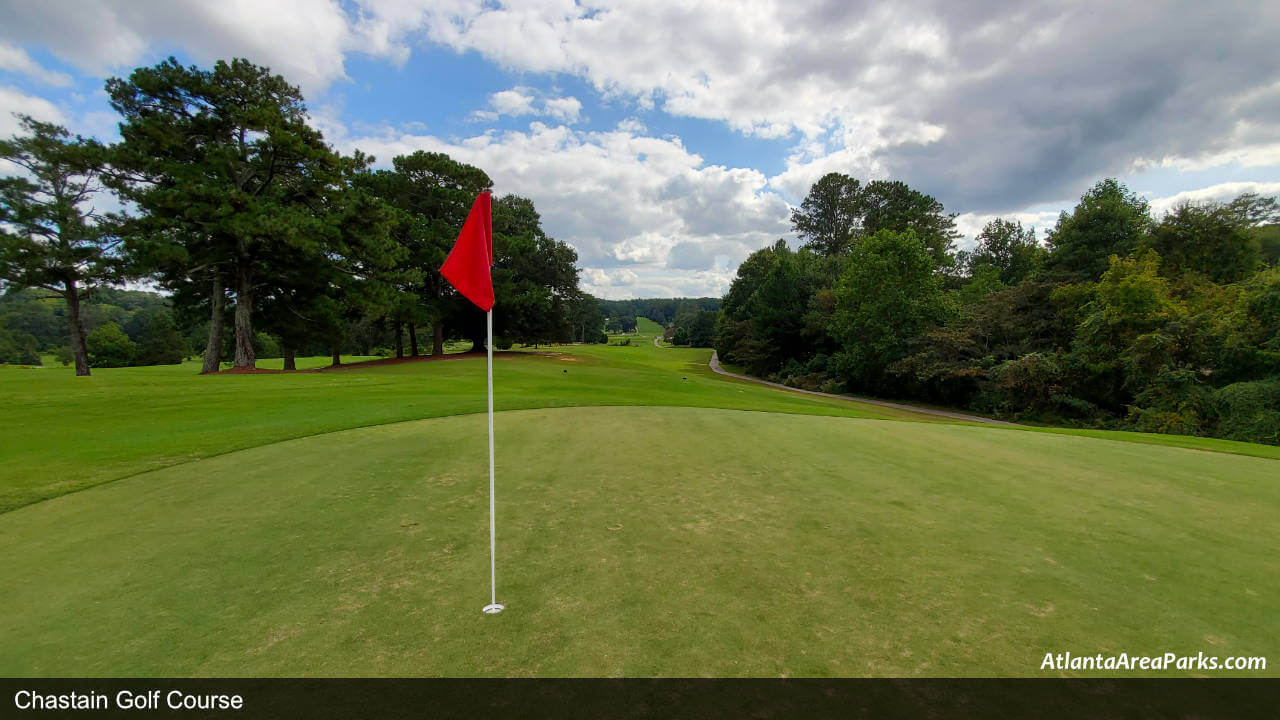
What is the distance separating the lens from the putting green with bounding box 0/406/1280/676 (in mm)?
2670

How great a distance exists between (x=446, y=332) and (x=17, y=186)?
81.0ft

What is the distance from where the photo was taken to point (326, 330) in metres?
30.4

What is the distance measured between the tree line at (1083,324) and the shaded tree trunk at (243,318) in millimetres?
36822

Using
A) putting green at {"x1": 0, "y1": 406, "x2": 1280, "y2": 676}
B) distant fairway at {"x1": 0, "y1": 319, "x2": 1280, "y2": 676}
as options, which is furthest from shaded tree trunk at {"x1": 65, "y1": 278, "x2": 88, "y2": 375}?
putting green at {"x1": 0, "y1": 406, "x2": 1280, "y2": 676}

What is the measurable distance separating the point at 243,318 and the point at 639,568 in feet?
99.8

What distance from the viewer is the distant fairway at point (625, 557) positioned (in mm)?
2697

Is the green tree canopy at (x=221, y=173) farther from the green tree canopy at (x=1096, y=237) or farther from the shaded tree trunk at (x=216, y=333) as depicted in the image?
the green tree canopy at (x=1096, y=237)

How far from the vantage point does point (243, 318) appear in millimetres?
25234

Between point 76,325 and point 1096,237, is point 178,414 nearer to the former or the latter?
point 76,325

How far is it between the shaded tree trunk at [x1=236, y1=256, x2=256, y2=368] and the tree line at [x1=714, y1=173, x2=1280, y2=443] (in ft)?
121

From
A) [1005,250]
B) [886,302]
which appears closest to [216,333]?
[886,302]
